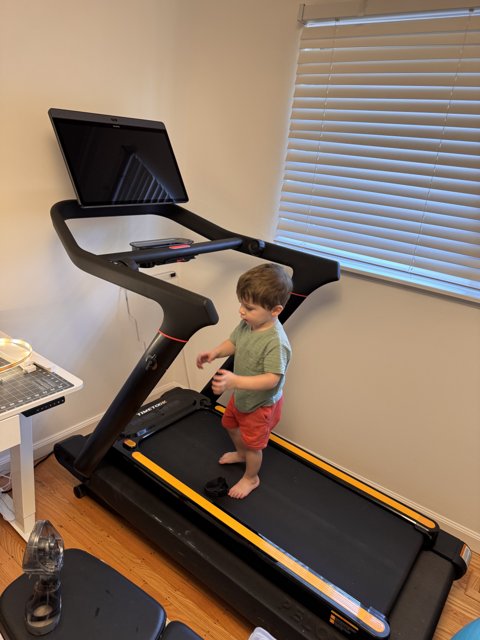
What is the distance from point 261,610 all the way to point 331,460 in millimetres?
1013

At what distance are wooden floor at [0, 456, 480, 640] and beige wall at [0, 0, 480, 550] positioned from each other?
299mm

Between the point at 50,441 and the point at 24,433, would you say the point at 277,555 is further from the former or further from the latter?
the point at 50,441

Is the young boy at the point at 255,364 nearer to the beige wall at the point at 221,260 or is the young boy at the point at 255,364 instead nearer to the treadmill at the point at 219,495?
the treadmill at the point at 219,495

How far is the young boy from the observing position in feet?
5.00

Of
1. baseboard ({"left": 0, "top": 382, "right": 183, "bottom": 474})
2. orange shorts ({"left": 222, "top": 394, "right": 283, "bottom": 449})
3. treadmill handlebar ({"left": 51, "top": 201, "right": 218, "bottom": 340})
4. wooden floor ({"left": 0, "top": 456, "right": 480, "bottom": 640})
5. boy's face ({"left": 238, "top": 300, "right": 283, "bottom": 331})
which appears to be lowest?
wooden floor ({"left": 0, "top": 456, "right": 480, "bottom": 640})

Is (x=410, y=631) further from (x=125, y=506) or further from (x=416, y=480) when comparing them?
(x=125, y=506)

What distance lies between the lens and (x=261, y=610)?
1400 millimetres

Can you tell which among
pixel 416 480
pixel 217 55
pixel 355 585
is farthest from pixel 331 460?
pixel 217 55

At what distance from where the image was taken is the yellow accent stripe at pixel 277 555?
1347mm

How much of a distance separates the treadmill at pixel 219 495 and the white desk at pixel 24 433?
0.22 metres

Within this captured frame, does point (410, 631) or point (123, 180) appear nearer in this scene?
point (410, 631)

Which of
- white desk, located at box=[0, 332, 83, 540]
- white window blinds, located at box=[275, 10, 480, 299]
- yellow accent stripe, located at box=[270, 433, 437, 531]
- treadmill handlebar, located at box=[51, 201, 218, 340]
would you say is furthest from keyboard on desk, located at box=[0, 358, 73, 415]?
white window blinds, located at box=[275, 10, 480, 299]

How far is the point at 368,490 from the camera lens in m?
1.90

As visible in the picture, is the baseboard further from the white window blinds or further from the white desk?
the white window blinds
